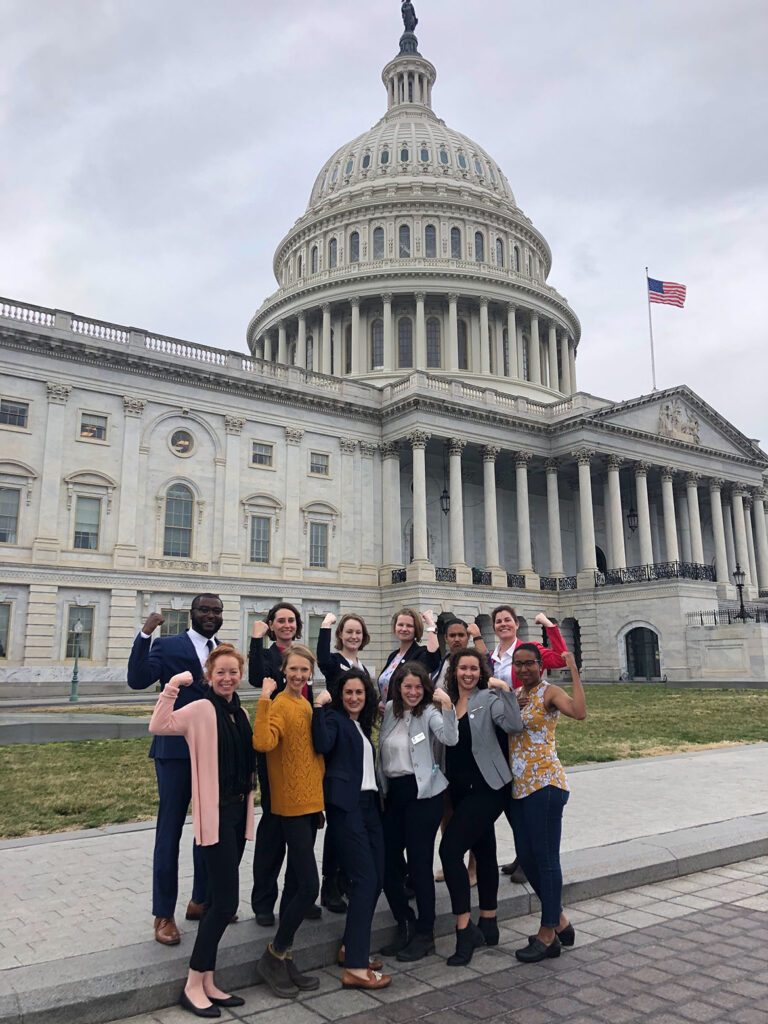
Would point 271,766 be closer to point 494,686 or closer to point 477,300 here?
point 494,686

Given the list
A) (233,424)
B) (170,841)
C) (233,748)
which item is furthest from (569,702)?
(233,424)

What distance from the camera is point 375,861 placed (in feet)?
19.2

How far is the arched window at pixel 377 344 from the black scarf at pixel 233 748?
186 ft

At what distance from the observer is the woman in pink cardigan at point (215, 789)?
5.05 meters

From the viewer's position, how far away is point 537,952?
575 centimetres

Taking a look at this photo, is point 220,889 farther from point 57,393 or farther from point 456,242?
point 456,242

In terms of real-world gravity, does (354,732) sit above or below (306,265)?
below

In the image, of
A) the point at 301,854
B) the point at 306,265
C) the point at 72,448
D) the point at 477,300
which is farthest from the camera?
the point at 306,265

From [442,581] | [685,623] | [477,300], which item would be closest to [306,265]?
[477,300]

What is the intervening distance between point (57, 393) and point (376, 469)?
58.0 feet

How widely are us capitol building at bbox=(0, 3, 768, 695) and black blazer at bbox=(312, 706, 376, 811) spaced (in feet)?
75.4

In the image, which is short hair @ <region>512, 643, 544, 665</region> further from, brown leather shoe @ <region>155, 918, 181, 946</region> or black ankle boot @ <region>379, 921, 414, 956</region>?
brown leather shoe @ <region>155, 918, 181, 946</region>

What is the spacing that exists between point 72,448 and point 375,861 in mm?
33940

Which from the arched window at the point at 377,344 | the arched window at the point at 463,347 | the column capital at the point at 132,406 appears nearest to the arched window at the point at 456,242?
the arched window at the point at 463,347
